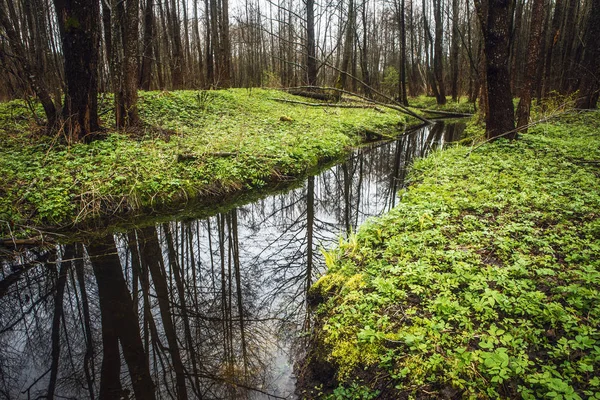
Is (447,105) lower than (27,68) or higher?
lower

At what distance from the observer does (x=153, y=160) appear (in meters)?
7.33

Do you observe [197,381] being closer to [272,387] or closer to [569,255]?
[272,387]

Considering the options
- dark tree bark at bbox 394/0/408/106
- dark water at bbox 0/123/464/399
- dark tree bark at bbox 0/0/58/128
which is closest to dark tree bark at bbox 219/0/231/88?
dark tree bark at bbox 0/0/58/128

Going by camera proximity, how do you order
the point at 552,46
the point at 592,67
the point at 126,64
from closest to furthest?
1. the point at 126,64
2. the point at 592,67
3. the point at 552,46

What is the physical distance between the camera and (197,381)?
308 cm

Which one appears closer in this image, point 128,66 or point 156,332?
point 156,332

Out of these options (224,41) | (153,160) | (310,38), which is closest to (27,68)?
(153,160)

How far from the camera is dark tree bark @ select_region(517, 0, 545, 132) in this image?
30.8 ft

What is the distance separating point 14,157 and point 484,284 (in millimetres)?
8618

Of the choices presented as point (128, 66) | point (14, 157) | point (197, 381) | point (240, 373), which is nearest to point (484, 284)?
point (240, 373)

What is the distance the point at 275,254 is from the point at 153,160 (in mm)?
3787

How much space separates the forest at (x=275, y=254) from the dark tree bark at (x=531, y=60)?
6 centimetres

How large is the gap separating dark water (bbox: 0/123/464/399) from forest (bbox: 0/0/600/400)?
0.08ft

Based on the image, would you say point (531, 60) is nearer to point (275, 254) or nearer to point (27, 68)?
point (275, 254)
